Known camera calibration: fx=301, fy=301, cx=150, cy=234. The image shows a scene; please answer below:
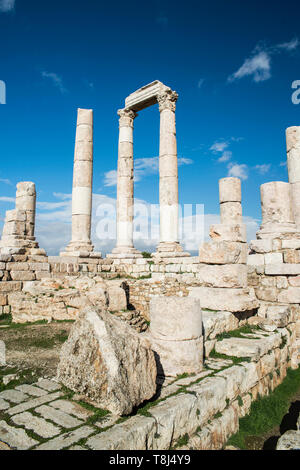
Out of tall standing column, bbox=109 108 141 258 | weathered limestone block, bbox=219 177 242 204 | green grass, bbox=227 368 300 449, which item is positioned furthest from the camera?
tall standing column, bbox=109 108 141 258

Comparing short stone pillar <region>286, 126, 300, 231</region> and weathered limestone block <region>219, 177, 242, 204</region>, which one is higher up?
short stone pillar <region>286, 126, 300, 231</region>

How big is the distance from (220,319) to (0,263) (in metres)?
7.92

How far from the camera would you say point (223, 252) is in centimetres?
697

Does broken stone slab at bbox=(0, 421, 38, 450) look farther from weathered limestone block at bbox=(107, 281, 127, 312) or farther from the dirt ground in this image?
weathered limestone block at bbox=(107, 281, 127, 312)

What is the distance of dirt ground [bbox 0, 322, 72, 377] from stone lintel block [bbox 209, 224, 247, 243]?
4.28m

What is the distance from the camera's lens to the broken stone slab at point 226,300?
664 cm

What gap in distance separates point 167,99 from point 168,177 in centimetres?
433

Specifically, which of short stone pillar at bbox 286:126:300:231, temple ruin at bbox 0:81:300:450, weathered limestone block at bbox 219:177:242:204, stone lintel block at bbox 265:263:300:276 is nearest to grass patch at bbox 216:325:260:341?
temple ruin at bbox 0:81:300:450

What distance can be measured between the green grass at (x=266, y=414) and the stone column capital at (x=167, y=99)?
1424cm

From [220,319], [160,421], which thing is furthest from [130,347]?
[220,319]

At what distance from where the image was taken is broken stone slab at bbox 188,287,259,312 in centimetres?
664

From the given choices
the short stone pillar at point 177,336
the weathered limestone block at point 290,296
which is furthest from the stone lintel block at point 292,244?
the short stone pillar at point 177,336

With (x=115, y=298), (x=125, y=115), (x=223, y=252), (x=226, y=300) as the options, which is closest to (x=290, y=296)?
(x=226, y=300)

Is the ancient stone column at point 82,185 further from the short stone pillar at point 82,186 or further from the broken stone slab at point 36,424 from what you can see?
the broken stone slab at point 36,424
